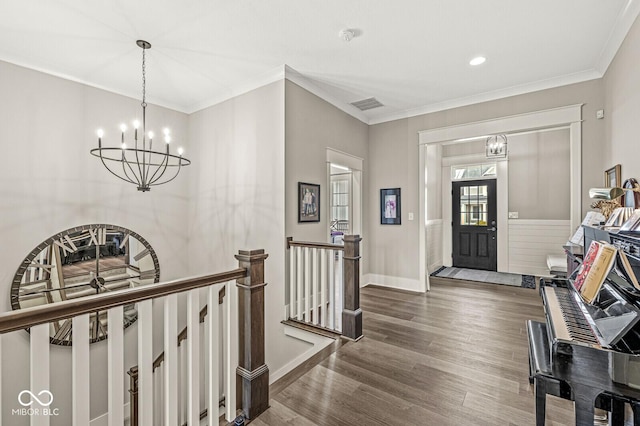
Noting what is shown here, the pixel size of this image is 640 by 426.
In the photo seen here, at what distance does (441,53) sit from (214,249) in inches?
149

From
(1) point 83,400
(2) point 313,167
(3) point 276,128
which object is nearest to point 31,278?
(1) point 83,400

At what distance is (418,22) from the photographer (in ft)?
8.34

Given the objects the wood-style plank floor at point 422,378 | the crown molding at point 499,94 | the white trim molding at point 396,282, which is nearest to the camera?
the wood-style plank floor at point 422,378

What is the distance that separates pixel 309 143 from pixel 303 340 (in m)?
2.41

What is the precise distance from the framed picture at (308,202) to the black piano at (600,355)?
8.81ft

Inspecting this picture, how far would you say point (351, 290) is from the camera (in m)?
3.00

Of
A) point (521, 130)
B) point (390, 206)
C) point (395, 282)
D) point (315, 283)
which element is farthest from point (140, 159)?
point (521, 130)

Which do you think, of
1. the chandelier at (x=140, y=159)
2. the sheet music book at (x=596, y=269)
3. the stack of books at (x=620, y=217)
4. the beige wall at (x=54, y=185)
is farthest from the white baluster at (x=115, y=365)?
the stack of books at (x=620, y=217)

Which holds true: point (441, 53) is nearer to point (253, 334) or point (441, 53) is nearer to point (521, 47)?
point (521, 47)

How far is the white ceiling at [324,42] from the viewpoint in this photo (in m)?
2.37

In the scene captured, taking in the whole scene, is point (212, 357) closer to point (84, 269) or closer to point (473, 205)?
point (84, 269)

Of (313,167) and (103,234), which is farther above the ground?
(313,167)

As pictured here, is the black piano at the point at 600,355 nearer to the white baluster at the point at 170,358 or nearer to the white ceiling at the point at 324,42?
the white baluster at the point at 170,358

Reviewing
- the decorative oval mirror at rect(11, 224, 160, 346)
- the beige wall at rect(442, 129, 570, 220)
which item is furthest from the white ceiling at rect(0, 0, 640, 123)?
the beige wall at rect(442, 129, 570, 220)
